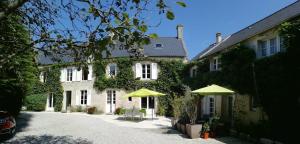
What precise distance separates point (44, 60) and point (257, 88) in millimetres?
29015

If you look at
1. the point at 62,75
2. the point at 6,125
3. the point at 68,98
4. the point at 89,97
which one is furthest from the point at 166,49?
the point at 6,125

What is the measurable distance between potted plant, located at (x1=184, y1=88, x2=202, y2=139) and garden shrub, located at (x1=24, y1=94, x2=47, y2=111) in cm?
2314

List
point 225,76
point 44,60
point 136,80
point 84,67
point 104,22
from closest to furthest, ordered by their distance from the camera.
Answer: point 104,22 < point 84,67 < point 225,76 < point 136,80 < point 44,60

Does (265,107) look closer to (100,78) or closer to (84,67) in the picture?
(84,67)

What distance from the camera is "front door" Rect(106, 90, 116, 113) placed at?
28.8m

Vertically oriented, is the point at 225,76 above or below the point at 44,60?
below

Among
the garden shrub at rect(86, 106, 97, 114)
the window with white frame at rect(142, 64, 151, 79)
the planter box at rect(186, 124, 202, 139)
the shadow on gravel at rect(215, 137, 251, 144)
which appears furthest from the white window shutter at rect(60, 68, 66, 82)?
the shadow on gravel at rect(215, 137, 251, 144)

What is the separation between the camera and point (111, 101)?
28875 millimetres

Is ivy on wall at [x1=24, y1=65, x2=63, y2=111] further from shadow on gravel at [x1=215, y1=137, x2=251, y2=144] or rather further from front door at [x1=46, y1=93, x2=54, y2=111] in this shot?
shadow on gravel at [x1=215, y1=137, x2=251, y2=144]

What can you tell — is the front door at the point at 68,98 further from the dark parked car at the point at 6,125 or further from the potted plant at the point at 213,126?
the potted plant at the point at 213,126

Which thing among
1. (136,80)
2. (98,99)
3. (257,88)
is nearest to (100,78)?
(98,99)

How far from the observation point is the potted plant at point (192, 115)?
12.5 m

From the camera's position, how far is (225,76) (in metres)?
17.8

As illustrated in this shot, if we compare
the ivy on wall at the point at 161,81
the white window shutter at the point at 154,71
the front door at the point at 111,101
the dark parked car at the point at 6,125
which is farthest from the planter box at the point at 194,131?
the front door at the point at 111,101
